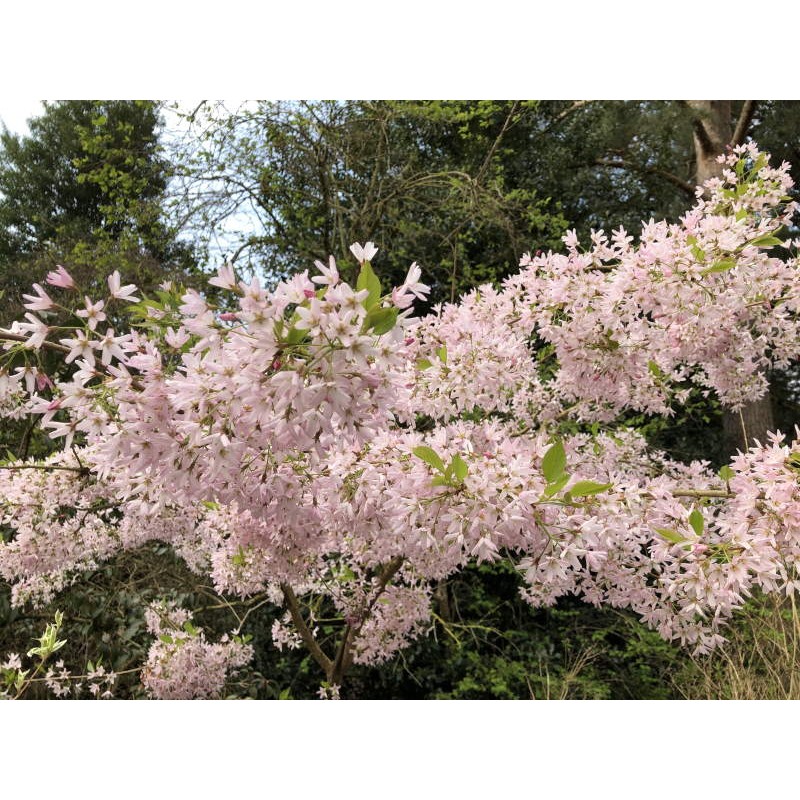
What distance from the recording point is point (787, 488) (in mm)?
1119

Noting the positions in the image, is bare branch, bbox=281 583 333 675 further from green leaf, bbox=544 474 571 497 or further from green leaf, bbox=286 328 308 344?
green leaf, bbox=286 328 308 344

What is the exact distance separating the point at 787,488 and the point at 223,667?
1745 millimetres

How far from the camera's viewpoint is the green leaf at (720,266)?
1.28m

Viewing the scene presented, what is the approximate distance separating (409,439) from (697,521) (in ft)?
1.56

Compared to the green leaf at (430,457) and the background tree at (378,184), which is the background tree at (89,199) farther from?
the green leaf at (430,457)

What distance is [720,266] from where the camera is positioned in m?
1.29

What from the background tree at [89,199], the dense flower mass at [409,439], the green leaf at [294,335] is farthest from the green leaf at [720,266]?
the background tree at [89,199]

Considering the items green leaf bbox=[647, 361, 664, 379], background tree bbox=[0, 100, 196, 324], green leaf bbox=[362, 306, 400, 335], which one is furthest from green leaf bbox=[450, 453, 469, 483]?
background tree bbox=[0, 100, 196, 324]

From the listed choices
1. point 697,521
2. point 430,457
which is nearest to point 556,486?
point 430,457

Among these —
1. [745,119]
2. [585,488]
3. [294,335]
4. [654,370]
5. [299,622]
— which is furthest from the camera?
[745,119]

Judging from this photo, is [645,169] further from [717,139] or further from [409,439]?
[409,439]

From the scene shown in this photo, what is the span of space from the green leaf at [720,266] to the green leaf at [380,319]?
0.78 metres

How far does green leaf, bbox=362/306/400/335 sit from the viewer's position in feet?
2.52
